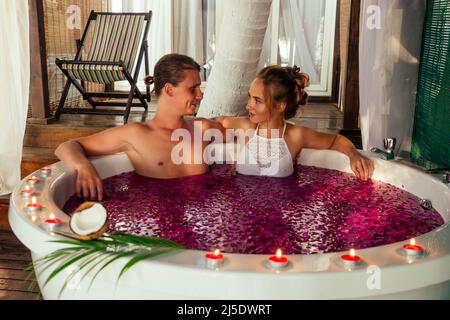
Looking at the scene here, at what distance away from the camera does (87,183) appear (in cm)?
218

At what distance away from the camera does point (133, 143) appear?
2.58m

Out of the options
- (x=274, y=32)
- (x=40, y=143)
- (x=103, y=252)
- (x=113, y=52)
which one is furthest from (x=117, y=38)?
(x=103, y=252)

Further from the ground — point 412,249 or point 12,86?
point 12,86

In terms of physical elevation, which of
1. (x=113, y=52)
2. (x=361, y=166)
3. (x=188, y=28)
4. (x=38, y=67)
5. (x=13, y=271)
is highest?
(x=188, y=28)

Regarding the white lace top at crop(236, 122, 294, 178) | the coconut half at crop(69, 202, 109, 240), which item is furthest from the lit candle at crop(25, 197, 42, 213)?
the white lace top at crop(236, 122, 294, 178)

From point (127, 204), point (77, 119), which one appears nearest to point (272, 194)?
point (127, 204)

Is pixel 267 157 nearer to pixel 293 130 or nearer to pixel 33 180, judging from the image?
pixel 293 130

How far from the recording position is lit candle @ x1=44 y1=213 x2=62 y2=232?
1.47 meters

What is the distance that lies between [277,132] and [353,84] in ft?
5.32

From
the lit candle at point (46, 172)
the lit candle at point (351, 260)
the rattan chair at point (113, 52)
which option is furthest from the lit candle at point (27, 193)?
the rattan chair at point (113, 52)

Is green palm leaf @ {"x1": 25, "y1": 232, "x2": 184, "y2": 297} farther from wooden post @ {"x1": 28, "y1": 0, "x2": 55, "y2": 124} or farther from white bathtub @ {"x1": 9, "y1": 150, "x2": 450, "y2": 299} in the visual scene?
wooden post @ {"x1": 28, "y1": 0, "x2": 55, "y2": 124}

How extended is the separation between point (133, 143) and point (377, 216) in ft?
4.17

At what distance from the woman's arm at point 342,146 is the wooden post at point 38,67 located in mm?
2459
